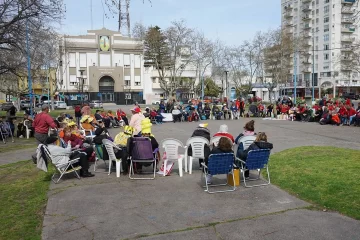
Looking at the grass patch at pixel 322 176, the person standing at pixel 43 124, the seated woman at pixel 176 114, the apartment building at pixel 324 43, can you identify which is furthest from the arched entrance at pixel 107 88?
the grass patch at pixel 322 176

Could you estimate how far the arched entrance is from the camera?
73750 millimetres

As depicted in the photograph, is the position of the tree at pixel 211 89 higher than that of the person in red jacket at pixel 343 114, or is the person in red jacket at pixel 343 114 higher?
the tree at pixel 211 89

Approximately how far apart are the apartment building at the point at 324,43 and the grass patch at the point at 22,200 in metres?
65.8

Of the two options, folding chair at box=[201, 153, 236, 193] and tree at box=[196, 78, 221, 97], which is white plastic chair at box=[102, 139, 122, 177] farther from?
tree at box=[196, 78, 221, 97]

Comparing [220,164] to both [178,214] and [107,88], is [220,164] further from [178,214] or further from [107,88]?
[107,88]

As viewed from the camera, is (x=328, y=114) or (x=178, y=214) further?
(x=328, y=114)

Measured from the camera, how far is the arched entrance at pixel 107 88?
2904 inches

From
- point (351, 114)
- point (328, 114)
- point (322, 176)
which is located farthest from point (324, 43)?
point (322, 176)

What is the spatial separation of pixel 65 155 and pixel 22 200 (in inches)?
60.7

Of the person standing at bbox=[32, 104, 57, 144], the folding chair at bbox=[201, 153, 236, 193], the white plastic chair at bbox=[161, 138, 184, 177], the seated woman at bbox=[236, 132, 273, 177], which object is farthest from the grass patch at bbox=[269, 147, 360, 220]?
the person standing at bbox=[32, 104, 57, 144]

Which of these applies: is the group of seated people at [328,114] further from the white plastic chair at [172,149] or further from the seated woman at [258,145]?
the white plastic chair at [172,149]

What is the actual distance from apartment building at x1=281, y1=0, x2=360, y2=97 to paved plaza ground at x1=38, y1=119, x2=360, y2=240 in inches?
2614

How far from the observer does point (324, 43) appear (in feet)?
256

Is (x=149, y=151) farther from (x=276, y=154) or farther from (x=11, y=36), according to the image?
(x=11, y=36)
